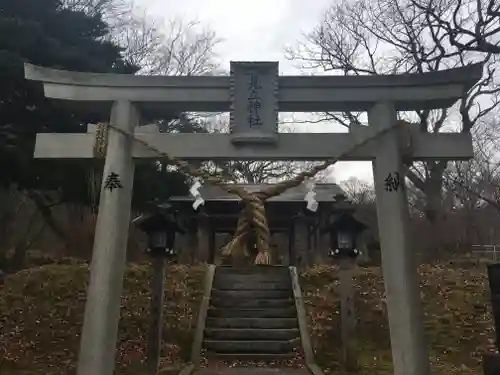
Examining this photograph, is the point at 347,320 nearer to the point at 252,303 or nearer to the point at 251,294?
the point at 252,303

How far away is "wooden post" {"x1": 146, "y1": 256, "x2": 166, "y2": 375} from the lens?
27.3ft

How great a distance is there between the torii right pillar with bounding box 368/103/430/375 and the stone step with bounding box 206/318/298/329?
220 inches

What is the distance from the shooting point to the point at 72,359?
343 inches

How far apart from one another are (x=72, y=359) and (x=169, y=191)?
6.93 metres

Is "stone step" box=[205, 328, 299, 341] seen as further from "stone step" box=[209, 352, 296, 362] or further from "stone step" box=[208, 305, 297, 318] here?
"stone step" box=[208, 305, 297, 318]

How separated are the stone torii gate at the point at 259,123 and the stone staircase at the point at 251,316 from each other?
357 cm

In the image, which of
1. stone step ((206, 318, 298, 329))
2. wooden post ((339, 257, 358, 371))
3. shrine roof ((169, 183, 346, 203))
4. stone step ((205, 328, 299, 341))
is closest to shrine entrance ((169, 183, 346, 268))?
→ shrine roof ((169, 183, 346, 203))

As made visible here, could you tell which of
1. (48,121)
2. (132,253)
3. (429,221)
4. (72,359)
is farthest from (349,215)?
(429,221)

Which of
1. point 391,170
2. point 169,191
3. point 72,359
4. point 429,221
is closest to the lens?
point 391,170

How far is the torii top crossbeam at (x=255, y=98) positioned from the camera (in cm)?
575

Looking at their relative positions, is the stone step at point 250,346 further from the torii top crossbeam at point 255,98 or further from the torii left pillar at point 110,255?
the torii top crossbeam at point 255,98

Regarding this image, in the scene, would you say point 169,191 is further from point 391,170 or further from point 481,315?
point 391,170

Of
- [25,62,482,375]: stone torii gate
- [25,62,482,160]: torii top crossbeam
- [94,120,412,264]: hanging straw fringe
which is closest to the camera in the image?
[94,120,412,264]: hanging straw fringe

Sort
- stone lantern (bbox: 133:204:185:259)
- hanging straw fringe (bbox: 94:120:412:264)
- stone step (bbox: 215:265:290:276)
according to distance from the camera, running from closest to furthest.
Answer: hanging straw fringe (bbox: 94:120:412:264) → stone lantern (bbox: 133:204:185:259) → stone step (bbox: 215:265:290:276)
